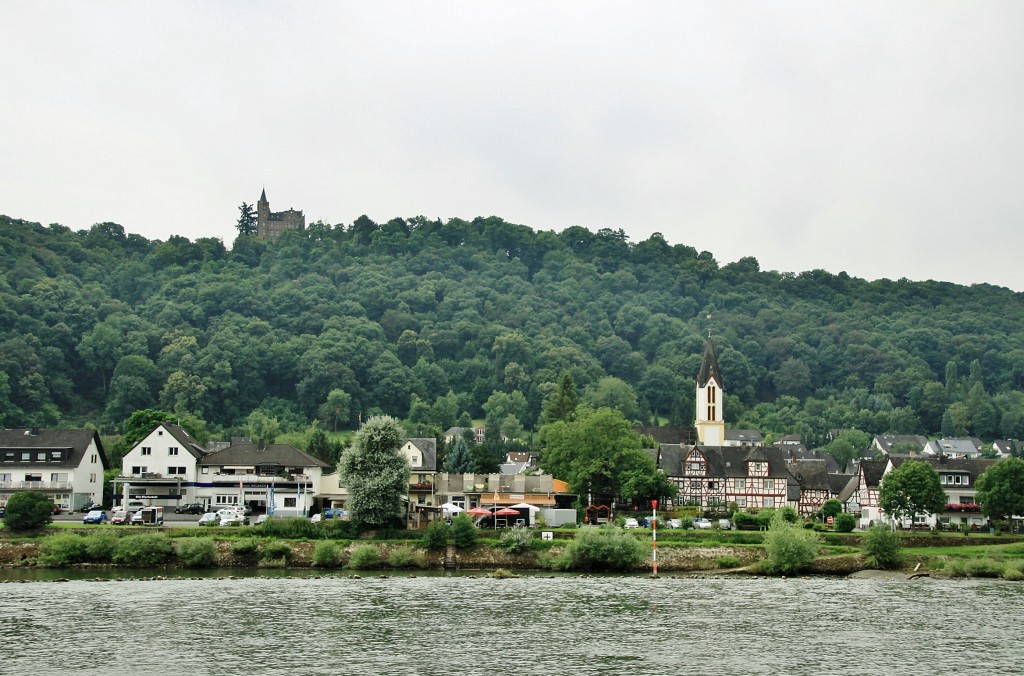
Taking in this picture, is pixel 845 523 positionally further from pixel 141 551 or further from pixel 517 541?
pixel 141 551

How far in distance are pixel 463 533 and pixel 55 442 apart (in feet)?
109

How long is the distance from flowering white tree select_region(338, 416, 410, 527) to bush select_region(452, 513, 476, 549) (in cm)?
478

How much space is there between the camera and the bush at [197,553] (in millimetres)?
64062

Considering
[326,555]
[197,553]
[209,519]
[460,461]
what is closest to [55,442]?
[209,519]

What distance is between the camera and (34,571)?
204 feet

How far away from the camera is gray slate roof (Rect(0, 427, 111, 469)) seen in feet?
268

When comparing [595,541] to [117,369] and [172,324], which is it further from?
[172,324]

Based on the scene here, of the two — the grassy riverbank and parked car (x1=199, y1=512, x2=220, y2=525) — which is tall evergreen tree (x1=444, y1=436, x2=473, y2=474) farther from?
the grassy riverbank

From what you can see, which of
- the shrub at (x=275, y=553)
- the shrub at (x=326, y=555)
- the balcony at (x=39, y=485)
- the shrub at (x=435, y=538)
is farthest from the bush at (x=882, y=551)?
the balcony at (x=39, y=485)

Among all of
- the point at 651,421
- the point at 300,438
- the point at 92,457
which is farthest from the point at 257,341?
the point at 92,457

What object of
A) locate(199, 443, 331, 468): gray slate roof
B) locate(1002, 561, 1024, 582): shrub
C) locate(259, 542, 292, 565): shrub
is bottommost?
locate(1002, 561, 1024, 582): shrub

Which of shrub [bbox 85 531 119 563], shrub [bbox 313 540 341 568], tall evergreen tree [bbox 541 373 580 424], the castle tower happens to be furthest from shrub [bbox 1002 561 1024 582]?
the castle tower

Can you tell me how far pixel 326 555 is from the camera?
214 feet

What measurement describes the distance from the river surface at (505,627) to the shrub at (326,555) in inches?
206
